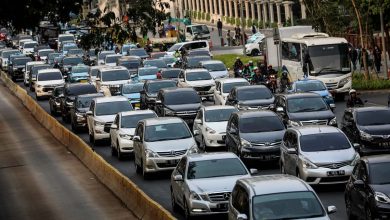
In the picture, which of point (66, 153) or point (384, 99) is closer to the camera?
point (66, 153)

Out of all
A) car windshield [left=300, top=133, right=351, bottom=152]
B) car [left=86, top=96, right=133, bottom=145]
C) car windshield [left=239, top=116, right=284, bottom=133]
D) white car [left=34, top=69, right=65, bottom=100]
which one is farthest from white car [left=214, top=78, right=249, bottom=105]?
car windshield [left=300, top=133, right=351, bottom=152]

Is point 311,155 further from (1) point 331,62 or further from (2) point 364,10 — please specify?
(2) point 364,10

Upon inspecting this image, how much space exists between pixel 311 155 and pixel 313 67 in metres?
26.8

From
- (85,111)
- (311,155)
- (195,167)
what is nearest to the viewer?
(195,167)

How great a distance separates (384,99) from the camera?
52062mm

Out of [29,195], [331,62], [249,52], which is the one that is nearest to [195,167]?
[29,195]

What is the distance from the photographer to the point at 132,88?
5438 cm

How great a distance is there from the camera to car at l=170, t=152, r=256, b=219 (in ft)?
80.3

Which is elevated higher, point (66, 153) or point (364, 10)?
point (364, 10)

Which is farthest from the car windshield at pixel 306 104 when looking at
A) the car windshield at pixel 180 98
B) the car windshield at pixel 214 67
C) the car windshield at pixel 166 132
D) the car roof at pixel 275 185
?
the car windshield at pixel 214 67

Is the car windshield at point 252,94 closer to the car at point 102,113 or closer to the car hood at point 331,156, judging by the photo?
the car at point 102,113

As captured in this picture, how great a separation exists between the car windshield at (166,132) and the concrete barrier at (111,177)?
1462 millimetres

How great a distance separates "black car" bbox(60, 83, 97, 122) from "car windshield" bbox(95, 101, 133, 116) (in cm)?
821

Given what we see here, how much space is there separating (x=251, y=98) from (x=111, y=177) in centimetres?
1253
